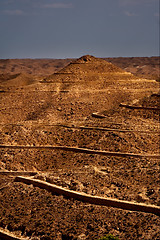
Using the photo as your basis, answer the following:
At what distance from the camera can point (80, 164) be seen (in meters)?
23.6

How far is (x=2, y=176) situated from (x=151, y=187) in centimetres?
846

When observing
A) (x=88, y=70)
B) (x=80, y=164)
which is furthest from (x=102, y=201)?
(x=88, y=70)

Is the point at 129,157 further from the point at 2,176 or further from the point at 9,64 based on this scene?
the point at 9,64

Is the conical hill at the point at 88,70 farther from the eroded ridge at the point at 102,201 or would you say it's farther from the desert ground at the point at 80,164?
the eroded ridge at the point at 102,201

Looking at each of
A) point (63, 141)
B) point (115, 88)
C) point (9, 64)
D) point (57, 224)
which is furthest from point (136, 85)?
point (9, 64)

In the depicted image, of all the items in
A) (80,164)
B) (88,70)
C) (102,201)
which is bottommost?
(80,164)

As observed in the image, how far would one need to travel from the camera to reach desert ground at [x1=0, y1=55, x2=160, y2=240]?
648 inches

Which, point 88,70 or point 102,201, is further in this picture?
point 88,70

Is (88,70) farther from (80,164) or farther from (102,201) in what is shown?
(102,201)

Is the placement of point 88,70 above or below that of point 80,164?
above

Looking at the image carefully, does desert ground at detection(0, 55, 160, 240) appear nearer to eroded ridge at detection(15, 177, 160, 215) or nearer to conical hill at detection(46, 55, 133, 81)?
eroded ridge at detection(15, 177, 160, 215)

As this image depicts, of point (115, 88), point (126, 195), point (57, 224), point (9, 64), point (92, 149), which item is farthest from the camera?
point (9, 64)

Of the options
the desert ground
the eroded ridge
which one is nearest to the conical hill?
the desert ground

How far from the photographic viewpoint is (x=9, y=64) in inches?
6280
